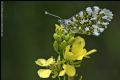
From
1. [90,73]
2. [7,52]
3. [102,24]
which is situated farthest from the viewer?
[7,52]

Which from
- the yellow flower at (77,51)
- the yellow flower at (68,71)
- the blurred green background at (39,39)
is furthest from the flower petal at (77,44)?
Answer: the blurred green background at (39,39)

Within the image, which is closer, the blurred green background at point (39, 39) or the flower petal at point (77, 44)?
the flower petal at point (77, 44)

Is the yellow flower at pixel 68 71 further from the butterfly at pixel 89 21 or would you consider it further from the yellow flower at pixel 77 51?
the butterfly at pixel 89 21

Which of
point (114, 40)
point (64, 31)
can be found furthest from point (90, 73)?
point (64, 31)

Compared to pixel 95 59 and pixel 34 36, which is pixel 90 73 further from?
pixel 34 36

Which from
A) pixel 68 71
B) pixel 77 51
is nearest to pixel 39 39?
pixel 77 51

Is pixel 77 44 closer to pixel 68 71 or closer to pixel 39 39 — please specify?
pixel 68 71
